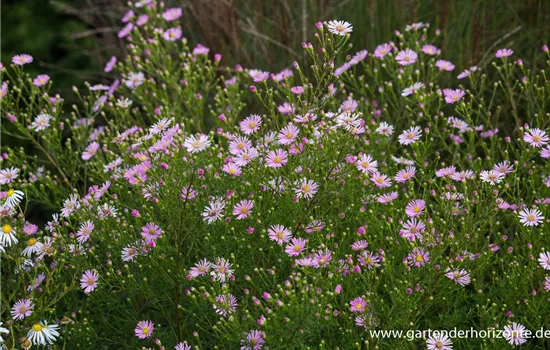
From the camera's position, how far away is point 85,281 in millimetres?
2414

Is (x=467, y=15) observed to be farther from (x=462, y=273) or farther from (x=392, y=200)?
(x=462, y=273)

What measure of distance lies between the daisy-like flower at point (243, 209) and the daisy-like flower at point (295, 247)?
0.18 m

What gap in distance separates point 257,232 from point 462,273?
2.42 ft

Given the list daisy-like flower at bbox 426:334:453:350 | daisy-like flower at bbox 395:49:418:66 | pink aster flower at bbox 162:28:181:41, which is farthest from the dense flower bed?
pink aster flower at bbox 162:28:181:41

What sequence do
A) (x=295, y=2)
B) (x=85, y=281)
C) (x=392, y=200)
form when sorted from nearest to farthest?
(x=85, y=281)
(x=392, y=200)
(x=295, y=2)

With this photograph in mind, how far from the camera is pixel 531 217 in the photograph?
7.75 ft

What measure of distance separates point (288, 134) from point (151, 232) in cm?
60

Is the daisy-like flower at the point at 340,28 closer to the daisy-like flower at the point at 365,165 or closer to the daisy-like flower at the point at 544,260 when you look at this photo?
the daisy-like flower at the point at 365,165

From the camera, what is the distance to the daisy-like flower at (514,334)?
210 cm

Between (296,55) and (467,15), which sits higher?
(467,15)

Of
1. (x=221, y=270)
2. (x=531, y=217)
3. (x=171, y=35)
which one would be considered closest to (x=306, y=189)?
(x=221, y=270)

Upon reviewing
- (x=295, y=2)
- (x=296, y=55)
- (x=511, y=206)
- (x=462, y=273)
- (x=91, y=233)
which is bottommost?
(x=462, y=273)

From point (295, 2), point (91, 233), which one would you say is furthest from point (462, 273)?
point (295, 2)

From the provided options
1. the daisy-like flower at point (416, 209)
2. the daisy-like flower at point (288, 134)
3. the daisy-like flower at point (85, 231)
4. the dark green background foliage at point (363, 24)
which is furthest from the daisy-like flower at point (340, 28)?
the dark green background foliage at point (363, 24)
